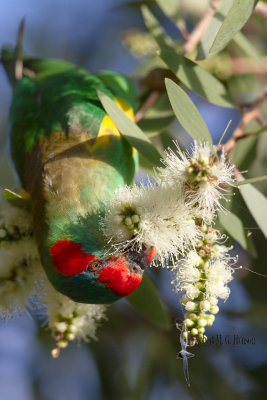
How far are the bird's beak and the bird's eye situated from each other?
0.09 metres

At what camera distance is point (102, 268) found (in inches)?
55.4

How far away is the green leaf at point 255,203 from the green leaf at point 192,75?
0.39 metres

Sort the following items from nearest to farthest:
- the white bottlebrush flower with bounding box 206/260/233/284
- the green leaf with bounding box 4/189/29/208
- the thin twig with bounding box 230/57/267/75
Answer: the white bottlebrush flower with bounding box 206/260/233/284 → the green leaf with bounding box 4/189/29/208 → the thin twig with bounding box 230/57/267/75

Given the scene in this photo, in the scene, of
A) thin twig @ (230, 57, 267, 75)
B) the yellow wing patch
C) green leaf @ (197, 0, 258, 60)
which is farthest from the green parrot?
thin twig @ (230, 57, 267, 75)

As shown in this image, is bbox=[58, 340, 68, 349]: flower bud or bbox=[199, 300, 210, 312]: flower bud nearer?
bbox=[199, 300, 210, 312]: flower bud

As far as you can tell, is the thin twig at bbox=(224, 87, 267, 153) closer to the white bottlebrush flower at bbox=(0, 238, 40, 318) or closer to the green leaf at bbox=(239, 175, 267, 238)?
the green leaf at bbox=(239, 175, 267, 238)

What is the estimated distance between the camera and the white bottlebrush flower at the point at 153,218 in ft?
4.02

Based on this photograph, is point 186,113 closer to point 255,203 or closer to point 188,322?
point 255,203

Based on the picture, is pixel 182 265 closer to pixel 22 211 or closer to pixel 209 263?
pixel 209 263

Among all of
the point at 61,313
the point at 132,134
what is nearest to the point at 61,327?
the point at 61,313

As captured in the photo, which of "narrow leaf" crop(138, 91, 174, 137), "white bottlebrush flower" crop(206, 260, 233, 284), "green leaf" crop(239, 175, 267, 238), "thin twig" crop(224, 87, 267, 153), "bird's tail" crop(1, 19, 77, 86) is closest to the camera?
Result: "white bottlebrush flower" crop(206, 260, 233, 284)


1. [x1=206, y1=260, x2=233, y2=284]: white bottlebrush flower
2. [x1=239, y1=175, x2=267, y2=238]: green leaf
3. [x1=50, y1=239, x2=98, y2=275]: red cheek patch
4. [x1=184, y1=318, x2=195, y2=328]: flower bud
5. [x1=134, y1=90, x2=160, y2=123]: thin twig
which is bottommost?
[x1=50, y1=239, x2=98, y2=275]: red cheek patch

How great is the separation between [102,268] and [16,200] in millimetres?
431

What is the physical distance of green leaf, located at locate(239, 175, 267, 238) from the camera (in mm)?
1377
